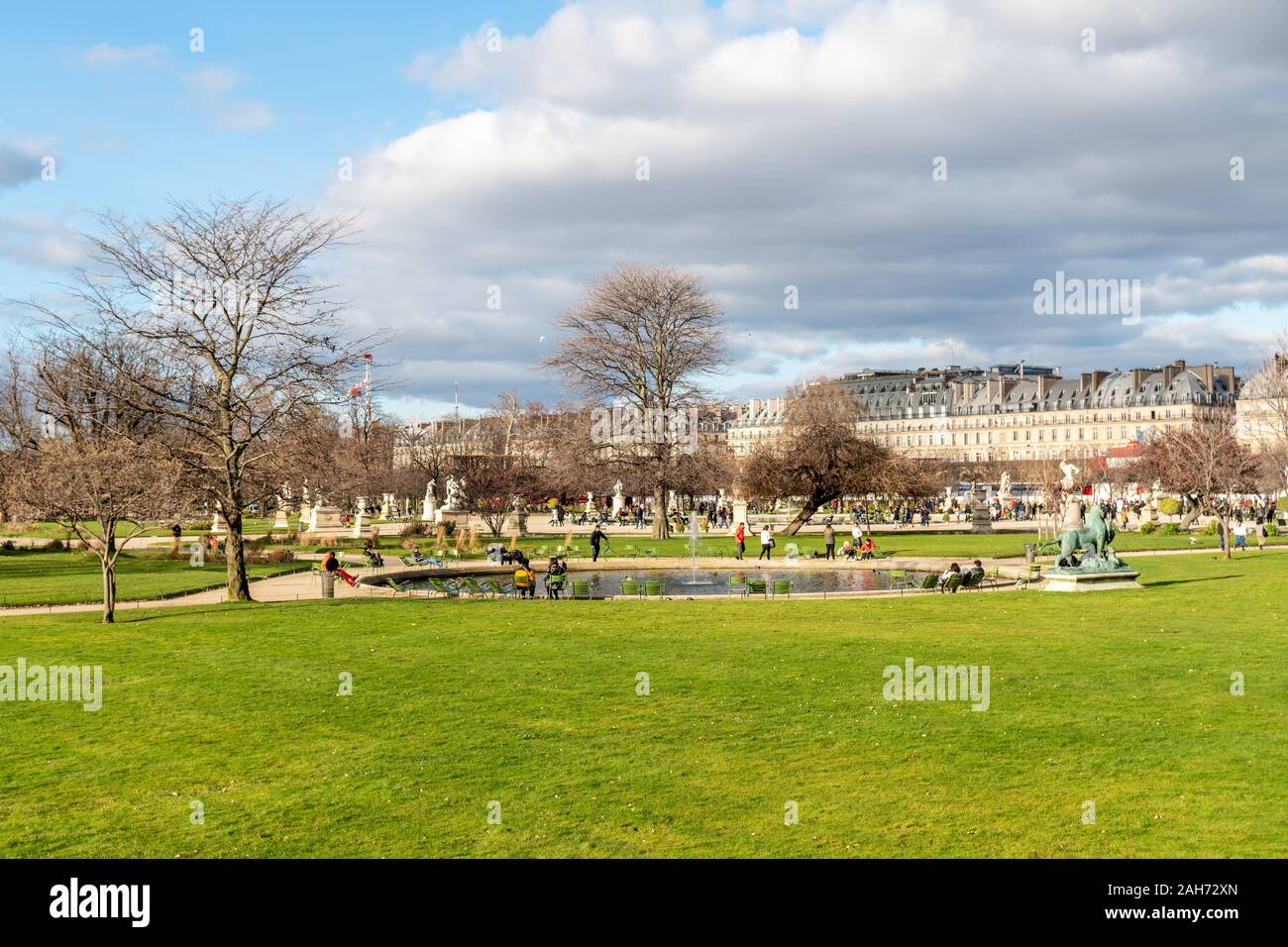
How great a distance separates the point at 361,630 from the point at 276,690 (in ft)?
22.9

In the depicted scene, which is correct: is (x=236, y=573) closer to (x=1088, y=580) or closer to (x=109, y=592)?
(x=109, y=592)

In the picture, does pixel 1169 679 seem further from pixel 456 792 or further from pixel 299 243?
pixel 299 243

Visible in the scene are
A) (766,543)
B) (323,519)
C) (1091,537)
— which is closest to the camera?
(1091,537)

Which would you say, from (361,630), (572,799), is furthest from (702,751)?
(361,630)

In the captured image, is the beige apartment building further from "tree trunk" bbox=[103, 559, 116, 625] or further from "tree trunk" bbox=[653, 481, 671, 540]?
"tree trunk" bbox=[103, 559, 116, 625]

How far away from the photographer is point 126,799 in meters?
11.9

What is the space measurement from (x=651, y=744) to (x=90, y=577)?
32.0 m
